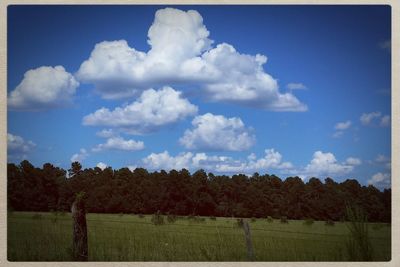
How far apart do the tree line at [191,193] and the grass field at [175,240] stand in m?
0.26

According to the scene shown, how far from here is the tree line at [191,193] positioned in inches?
541

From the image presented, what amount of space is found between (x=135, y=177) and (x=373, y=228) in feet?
17.0

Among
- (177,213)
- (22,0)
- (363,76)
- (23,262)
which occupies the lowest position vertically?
(23,262)

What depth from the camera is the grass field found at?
43.3ft

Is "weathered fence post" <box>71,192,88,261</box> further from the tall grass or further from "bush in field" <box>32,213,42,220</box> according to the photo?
the tall grass

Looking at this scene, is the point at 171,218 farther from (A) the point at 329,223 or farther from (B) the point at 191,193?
(A) the point at 329,223

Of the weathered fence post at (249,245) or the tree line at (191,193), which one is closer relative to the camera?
the weathered fence post at (249,245)

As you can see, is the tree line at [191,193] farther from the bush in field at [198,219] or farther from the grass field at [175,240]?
the grass field at [175,240]

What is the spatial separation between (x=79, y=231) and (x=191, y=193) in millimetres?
2904

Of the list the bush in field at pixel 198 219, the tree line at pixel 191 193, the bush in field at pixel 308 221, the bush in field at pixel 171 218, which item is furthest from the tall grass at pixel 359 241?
the bush in field at pixel 171 218

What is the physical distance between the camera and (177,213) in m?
14.5

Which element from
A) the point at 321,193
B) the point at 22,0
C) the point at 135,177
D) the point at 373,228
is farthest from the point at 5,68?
the point at 373,228

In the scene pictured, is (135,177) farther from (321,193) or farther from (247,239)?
(321,193)

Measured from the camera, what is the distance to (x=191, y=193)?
47.8 ft
